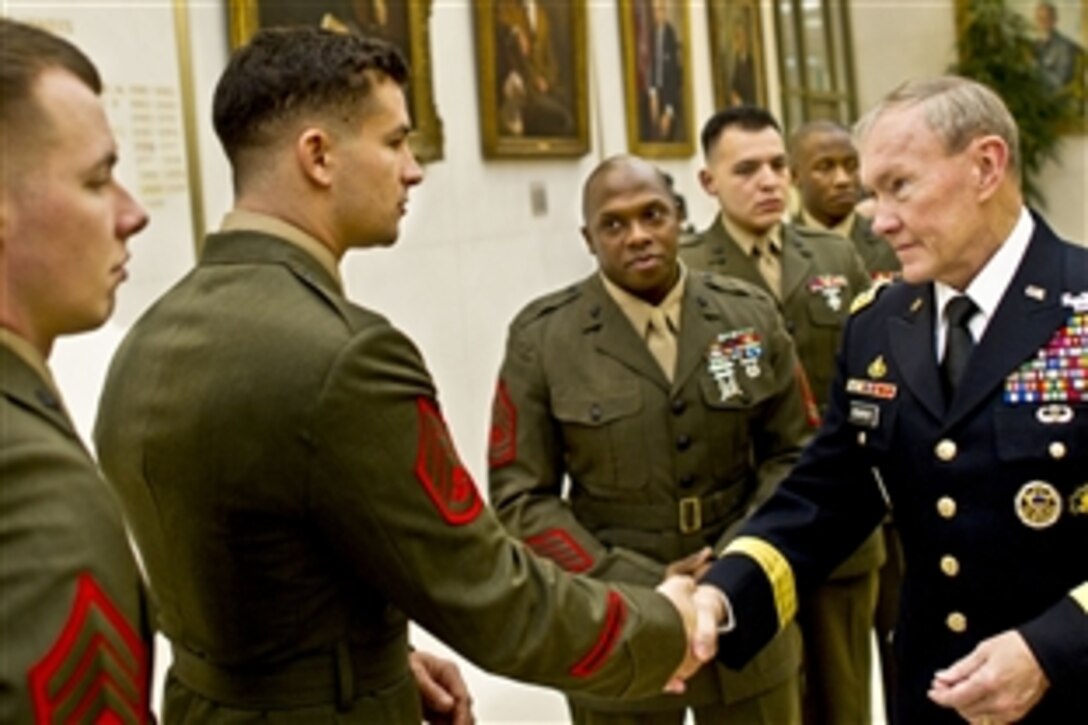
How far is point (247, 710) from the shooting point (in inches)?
83.0

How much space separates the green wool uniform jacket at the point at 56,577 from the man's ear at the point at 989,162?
173 cm

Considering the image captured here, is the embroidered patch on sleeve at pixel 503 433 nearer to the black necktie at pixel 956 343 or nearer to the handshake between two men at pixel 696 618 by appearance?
the handshake between two men at pixel 696 618

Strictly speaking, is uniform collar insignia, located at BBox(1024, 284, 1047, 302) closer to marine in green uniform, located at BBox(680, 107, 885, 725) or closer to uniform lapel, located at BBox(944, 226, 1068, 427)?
uniform lapel, located at BBox(944, 226, 1068, 427)

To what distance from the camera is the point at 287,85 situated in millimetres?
2207

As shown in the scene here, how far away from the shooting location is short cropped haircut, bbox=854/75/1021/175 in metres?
2.54

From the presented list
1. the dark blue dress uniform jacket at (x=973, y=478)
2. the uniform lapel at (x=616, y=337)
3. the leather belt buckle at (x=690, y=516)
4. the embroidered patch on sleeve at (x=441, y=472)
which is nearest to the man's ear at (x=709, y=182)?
the uniform lapel at (x=616, y=337)

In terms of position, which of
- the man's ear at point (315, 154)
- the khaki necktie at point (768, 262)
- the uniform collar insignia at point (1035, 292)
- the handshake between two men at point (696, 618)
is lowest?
the handshake between two men at point (696, 618)

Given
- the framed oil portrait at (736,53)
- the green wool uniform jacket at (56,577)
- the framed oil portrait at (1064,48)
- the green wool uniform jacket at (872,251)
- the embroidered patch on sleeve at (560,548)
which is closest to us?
the green wool uniform jacket at (56,577)

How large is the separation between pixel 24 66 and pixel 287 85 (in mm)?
743

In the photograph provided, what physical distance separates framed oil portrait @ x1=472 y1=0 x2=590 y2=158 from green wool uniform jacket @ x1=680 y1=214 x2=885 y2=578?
163 cm

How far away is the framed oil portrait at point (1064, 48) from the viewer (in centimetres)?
1238

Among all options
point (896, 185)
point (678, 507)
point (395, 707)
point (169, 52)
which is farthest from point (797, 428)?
point (169, 52)

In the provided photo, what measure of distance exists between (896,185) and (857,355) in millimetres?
388

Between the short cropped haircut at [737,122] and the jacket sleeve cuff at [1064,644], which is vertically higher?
the short cropped haircut at [737,122]
